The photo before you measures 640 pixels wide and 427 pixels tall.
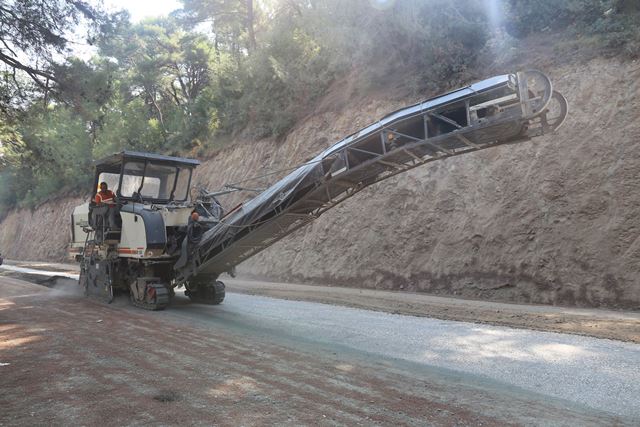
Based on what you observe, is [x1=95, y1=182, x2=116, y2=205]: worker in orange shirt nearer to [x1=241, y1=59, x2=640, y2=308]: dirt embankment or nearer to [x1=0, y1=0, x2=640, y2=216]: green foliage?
[x1=0, y1=0, x2=640, y2=216]: green foliage

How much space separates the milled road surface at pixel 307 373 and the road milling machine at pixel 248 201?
1.64m

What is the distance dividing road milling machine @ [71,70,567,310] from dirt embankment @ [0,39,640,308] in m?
1.51

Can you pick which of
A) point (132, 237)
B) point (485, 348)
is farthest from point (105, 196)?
point (485, 348)

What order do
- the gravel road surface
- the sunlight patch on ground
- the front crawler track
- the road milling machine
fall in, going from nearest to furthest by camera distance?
the sunlight patch on ground
the gravel road surface
the road milling machine
the front crawler track

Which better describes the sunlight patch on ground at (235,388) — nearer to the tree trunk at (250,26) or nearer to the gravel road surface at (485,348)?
the gravel road surface at (485,348)

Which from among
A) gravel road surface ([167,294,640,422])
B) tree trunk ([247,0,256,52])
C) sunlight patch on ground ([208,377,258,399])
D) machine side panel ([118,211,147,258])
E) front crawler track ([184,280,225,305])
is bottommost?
sunlight patch on ground ([208,377,258,399])

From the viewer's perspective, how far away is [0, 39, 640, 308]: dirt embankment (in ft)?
36.0

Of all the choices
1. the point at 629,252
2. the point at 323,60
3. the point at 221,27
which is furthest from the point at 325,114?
the point at 221,27

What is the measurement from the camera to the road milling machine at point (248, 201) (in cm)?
617

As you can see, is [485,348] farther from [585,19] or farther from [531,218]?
[585,19]

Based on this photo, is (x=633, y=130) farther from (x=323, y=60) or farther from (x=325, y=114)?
(x=323, y=60)

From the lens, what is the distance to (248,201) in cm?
893

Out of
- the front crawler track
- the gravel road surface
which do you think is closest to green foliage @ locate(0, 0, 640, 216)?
the front crawler track

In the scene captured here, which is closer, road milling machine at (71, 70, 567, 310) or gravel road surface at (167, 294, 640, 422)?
gravel road surface at (167, 294, 640, 422)
